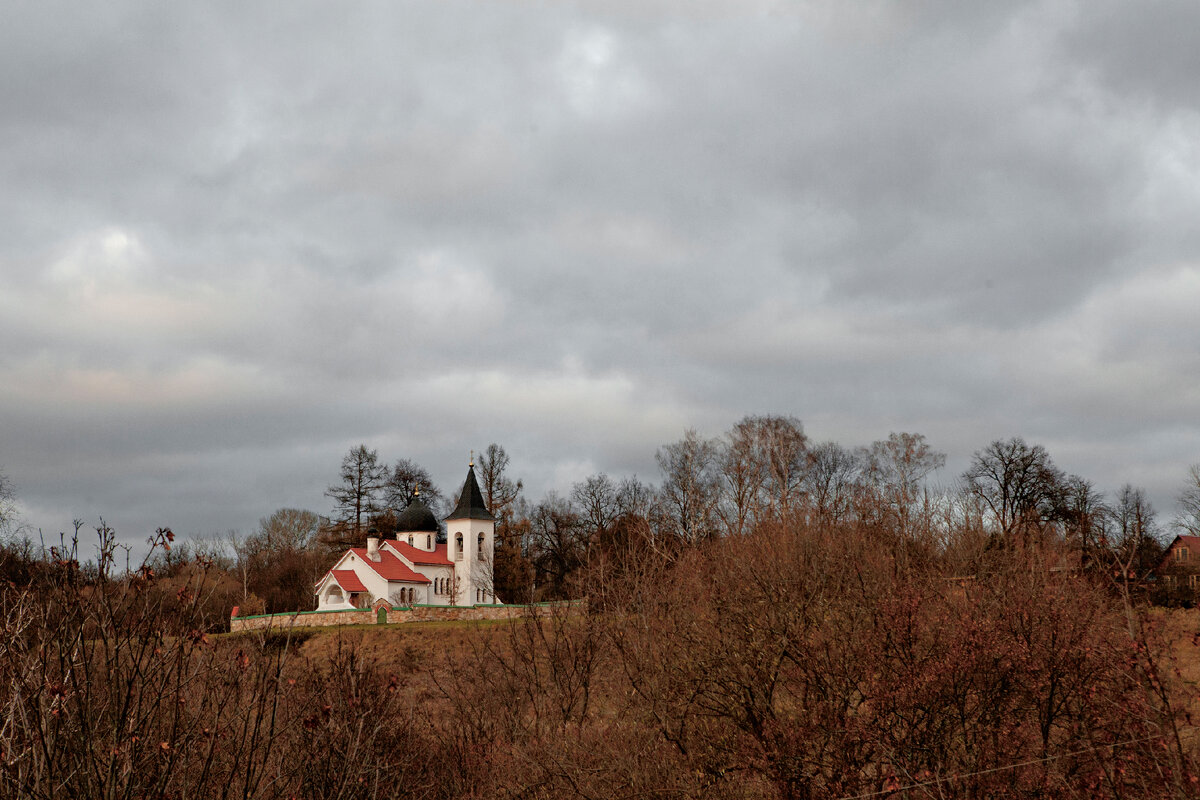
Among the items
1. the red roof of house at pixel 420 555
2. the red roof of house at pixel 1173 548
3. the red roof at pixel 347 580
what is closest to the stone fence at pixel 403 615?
the red roof at pixel 347 580

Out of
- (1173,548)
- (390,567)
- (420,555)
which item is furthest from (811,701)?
(420,555)

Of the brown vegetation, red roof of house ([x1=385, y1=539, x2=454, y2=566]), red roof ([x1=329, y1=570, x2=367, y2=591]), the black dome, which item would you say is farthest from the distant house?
the black dome

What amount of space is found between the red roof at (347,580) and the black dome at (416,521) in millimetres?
7293

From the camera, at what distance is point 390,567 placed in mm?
57812

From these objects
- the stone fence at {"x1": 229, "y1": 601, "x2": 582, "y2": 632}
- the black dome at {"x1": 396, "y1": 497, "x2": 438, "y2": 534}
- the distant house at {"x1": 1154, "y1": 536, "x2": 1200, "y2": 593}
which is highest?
the black dome at {"x1": 396, "y1": 497, "x2": 438, "y2": 534}

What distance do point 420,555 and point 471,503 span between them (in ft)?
15.5

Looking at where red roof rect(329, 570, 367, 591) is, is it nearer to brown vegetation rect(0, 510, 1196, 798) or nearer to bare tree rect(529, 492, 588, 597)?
bare tree rect(529, 492, 588, 597)

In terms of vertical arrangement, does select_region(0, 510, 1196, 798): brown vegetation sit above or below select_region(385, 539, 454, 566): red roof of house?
below

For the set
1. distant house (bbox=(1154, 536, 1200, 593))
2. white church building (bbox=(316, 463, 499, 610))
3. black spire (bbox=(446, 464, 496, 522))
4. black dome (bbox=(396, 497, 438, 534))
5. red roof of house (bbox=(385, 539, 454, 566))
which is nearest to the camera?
distant house (bbox=(1154, 536, 1200, 593))

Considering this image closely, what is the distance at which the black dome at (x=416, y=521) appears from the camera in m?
63.4

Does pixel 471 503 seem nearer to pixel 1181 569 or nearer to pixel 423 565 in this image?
pixel 423 565

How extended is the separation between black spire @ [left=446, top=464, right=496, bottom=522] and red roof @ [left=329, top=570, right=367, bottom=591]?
323 inches

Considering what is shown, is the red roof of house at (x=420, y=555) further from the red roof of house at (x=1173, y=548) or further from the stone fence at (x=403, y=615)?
the red roof of house at (x=1173, y=548)

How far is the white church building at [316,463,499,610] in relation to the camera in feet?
184
